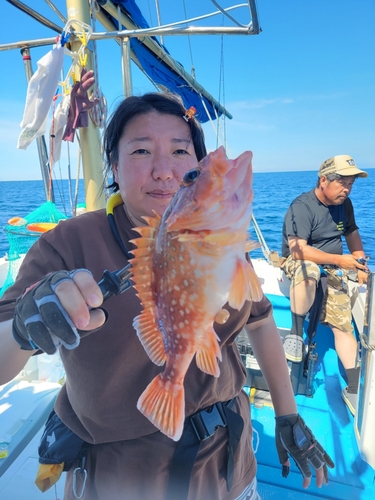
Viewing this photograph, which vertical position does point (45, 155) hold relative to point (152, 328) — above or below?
above

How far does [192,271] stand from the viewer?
1.06 m

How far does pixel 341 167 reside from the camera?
14.9 feet

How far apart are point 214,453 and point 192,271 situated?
96 centimetres

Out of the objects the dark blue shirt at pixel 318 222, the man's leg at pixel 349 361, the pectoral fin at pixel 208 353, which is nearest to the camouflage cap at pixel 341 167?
the dark blue shirt at pixel 318 222

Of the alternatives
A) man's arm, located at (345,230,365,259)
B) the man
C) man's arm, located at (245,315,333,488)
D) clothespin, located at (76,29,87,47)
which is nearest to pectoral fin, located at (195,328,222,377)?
man's arm, located at (245,315,333,488)

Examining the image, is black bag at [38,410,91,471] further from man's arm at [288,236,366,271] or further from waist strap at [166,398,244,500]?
man's arm at [288,236,366,271]

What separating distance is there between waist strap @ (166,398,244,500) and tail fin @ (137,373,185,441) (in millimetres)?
335

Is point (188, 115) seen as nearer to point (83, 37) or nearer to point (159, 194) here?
point (159, 194)

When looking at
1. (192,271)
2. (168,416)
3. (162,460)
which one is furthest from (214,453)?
(192,271)

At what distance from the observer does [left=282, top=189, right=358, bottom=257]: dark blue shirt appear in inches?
181

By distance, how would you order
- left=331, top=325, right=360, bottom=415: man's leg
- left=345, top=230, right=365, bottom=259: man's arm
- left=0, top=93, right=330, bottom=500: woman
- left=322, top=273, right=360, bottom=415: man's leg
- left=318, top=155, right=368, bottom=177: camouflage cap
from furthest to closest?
left=345, top=230, right=365, bottom=259: man's arm < left=318, top=155, right=368, bottom=177: camouflage cap < left=322, top=273, right=360, bottom=415: man's leg < left=331, top=325, right=360, bottom=415: man's leg < left=0, top=93, right=330, bottom=500: woman

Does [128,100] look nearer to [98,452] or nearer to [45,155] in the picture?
[98,452]

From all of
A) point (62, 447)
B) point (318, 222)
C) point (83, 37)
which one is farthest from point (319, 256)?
point (83, 37)

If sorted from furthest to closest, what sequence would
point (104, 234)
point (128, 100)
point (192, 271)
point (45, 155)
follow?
1. point (45, 155)
2. point (128, 100)
3. point (104, 234)
4. point (192, 271)
